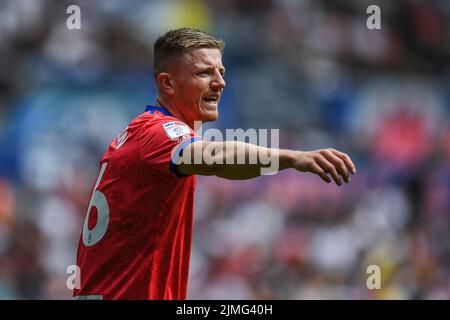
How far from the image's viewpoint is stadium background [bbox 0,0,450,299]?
1098 cm

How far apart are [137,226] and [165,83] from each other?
2.70 feet

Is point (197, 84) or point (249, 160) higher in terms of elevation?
point (197, 84)

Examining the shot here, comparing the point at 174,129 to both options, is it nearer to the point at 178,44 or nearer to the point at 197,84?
the point at 197,84

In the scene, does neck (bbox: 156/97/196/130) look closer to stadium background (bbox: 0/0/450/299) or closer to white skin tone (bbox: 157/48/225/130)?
white skin tone (bbox: 157/48/225/130)

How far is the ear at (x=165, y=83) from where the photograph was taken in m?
4.58

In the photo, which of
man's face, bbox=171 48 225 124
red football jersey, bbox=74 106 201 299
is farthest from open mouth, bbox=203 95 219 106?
red football jersey, bbox=74 106 201 299

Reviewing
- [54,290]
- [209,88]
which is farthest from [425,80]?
[209,88]

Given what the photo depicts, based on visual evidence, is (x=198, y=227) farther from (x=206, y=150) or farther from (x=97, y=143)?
(x=206, y=150)

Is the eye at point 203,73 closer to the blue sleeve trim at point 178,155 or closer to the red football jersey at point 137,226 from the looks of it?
the red football jersey at point 137,226

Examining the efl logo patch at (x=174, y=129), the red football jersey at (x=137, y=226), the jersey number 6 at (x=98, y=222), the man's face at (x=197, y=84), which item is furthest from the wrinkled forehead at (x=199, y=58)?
the jersey number 6 at (x=98, y=222)

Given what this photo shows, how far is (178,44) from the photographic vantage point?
15.1ft

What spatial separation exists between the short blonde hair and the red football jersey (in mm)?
451

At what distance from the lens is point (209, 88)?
460 cm

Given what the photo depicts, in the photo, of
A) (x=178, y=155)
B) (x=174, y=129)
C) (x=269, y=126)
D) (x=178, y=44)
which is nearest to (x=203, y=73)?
(x=178, y=44)
